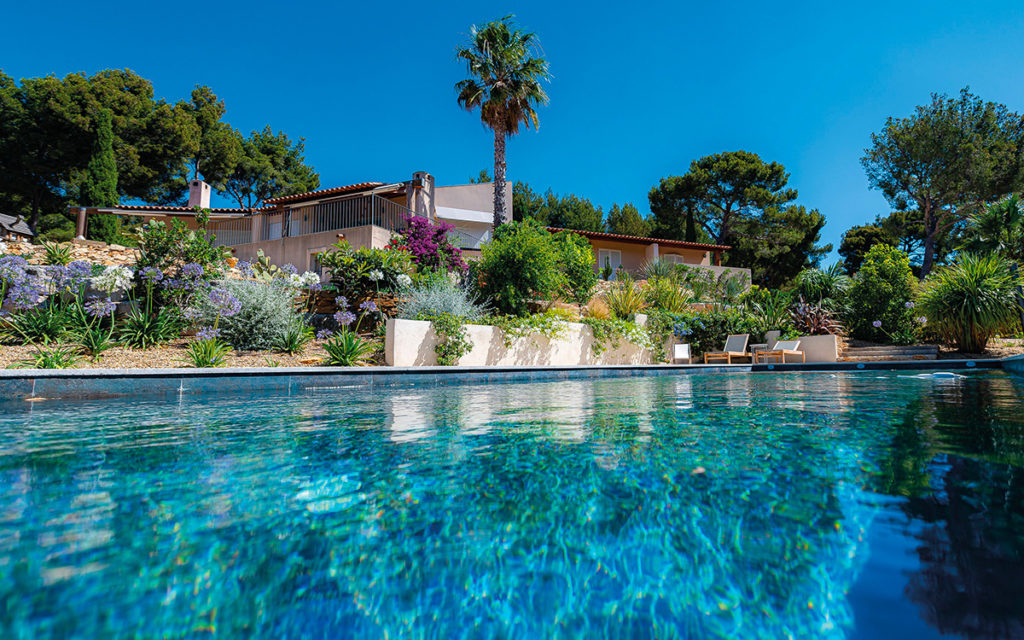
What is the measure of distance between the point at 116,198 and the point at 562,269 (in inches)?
918


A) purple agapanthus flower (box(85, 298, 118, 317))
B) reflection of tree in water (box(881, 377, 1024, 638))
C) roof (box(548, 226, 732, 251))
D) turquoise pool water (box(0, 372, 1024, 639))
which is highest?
roof (box(548, 226, 732, 251))

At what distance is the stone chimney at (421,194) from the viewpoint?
21344 mm

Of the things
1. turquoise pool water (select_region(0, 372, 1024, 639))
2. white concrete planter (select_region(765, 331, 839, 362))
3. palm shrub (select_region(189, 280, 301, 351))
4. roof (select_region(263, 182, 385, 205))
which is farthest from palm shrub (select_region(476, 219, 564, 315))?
roof (select_region(263, 182, 385, 205))

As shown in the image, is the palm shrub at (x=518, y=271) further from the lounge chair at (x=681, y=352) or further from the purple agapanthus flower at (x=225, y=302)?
the purple agapanthus flower at (x=225, y=302)

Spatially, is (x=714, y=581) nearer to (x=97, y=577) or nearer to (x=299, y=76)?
(x=97, y=577)

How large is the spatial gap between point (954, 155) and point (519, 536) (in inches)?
1309

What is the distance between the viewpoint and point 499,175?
18.4 m

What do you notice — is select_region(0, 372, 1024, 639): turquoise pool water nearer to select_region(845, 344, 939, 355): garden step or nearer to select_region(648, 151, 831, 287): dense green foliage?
select_region(845, 344, 939, 355): garden step

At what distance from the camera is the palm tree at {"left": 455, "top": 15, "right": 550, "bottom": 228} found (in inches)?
691

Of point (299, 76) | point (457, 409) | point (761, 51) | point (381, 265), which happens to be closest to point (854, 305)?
point (761, 51)

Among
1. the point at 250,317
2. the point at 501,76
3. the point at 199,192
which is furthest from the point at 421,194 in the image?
the point at 250,317

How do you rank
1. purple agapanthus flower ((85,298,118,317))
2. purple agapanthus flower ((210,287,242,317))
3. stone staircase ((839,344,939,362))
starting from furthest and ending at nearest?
stone staircase ((839,344,939,362)) → purple agapanthus flower ((210,287,242,317)) → purple agapanthus flower ((85,298,118,317))

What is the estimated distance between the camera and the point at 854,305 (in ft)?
51.9

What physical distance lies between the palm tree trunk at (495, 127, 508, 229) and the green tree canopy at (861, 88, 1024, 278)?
22.2m
